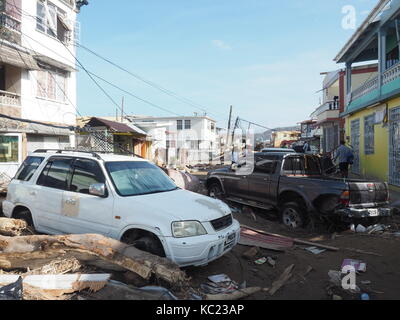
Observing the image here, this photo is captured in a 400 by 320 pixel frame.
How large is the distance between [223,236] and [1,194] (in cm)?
660

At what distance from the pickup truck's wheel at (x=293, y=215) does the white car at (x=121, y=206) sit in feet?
9.06

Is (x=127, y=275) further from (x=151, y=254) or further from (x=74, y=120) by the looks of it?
(x=74, y=120)

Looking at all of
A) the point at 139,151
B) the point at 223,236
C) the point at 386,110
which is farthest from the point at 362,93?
the point at 139,151

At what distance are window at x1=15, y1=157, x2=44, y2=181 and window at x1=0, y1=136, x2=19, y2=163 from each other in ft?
25.7

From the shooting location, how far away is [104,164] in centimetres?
476

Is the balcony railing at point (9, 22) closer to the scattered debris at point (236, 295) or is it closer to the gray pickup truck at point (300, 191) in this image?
the gray pickup truck at point (300, 191)

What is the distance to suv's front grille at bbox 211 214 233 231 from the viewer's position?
164 inches

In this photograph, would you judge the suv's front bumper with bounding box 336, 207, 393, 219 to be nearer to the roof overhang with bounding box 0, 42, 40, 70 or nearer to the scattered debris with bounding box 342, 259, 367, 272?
the scattered debris with bounding box 342, 259, 367, 272

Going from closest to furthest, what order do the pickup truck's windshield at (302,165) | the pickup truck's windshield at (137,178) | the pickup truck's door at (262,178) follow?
the pickup truck's windshield at (137,178) → the pickup truck's windshield at (302,165) → the pickup truck's door at (262,178)

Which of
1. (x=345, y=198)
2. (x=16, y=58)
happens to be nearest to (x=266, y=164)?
(x=345, y=198)

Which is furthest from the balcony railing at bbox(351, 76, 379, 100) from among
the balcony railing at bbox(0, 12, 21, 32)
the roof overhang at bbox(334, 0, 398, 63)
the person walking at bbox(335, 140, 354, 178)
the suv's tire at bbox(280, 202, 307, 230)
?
the balcony railing at bbox(0, 12, 21, 32)

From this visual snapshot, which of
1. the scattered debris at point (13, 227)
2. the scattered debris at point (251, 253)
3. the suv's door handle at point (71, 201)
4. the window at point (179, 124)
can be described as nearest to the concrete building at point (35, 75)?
the scattered debris at point (13, 227)

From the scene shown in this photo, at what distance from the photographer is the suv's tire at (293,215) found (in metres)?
6.91

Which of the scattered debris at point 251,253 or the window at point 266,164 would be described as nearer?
the scattered debris at point 251,253
